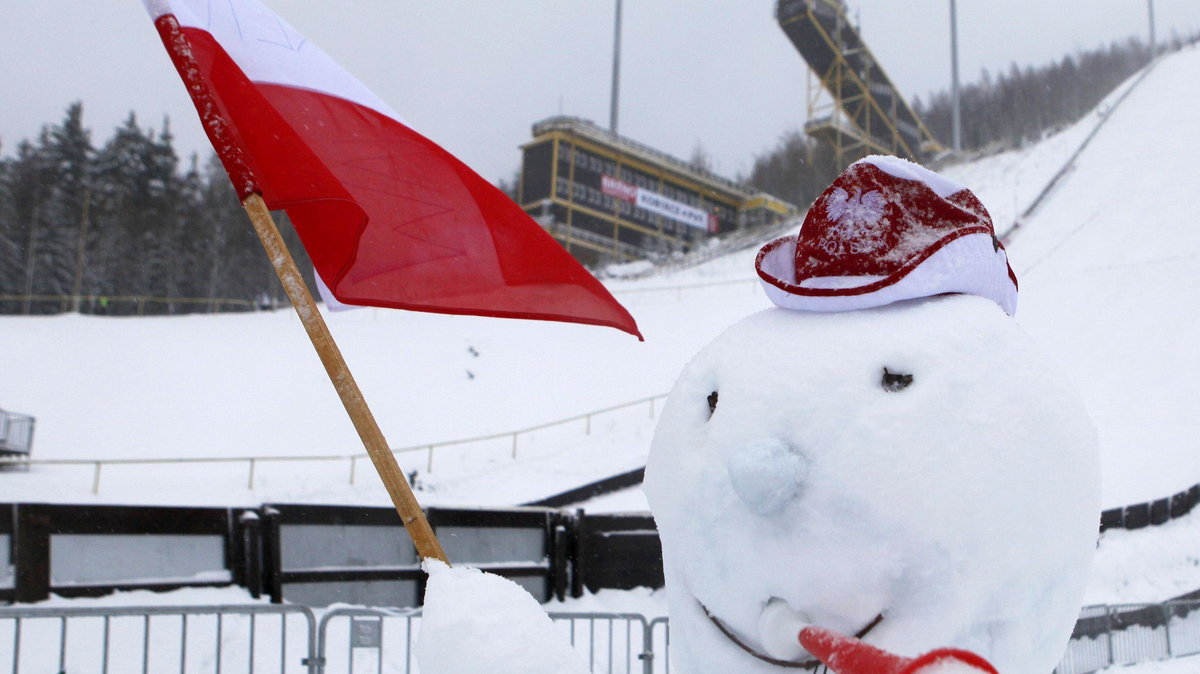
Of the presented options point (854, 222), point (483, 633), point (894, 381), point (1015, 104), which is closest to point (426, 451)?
point (483, 633)

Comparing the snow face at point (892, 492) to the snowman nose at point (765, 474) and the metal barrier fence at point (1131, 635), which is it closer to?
the snowman nose at point (765, 474)

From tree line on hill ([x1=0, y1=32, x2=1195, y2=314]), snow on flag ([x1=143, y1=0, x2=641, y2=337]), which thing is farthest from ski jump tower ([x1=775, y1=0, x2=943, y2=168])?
snow on flag ([x1=143, y1=0, x2=641, y2=337])

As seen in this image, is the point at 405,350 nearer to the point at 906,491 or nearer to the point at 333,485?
the point at 333,485

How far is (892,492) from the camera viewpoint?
2.30 meters

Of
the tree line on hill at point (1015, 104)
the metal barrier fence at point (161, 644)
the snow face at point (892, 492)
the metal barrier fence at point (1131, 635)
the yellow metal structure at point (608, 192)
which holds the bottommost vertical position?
the metal barrier fence at point (1131, 635)

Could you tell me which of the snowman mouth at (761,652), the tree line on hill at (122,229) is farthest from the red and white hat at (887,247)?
the tree line on hill at (122,229)

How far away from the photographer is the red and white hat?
257cm

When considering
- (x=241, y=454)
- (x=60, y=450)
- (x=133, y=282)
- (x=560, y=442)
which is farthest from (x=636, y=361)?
(x=133, y=282)

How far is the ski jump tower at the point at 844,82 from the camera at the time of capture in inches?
1874

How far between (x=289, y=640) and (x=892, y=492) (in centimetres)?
631

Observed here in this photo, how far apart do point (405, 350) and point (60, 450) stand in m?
8.31

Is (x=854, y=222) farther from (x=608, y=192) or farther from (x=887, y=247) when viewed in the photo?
(x=608, y=192)

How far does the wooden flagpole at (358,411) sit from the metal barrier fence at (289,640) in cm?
310

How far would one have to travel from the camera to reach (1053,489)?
7.82 ft
